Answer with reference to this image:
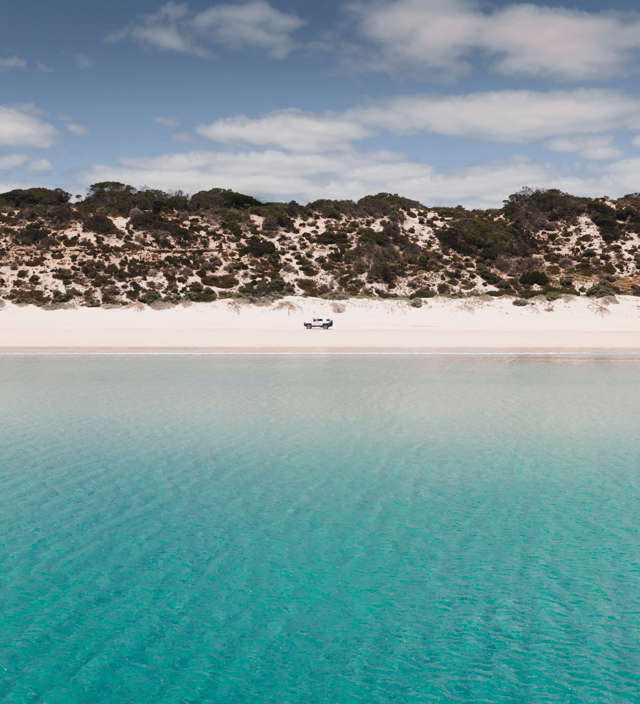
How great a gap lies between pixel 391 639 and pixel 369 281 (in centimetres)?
5528

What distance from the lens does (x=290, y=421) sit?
15.5 m

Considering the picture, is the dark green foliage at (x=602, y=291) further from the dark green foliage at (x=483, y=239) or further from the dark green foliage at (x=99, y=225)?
the dark green foliage at (x=99, y=225)

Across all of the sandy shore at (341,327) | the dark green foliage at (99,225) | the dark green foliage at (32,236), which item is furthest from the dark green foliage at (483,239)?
the dark green foliage at (32,236)

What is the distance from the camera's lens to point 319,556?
7.89 meters

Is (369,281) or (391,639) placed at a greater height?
(369,281)

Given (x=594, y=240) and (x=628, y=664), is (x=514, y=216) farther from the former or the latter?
(x=628, y=664)

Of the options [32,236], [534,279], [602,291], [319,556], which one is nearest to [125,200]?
[32,236]

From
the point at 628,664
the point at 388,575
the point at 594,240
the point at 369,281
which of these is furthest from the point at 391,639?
the point at 594,240

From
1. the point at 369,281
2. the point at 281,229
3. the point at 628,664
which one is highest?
the point at 281,229

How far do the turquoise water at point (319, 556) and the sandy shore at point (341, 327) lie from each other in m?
17.8

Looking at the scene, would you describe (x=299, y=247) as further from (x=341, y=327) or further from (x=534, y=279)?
(x=341, y=327)

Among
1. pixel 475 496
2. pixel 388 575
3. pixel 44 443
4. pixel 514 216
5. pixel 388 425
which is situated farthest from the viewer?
pixel 514 216

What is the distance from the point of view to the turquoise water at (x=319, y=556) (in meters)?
5.54

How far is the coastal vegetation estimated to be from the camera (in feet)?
186
